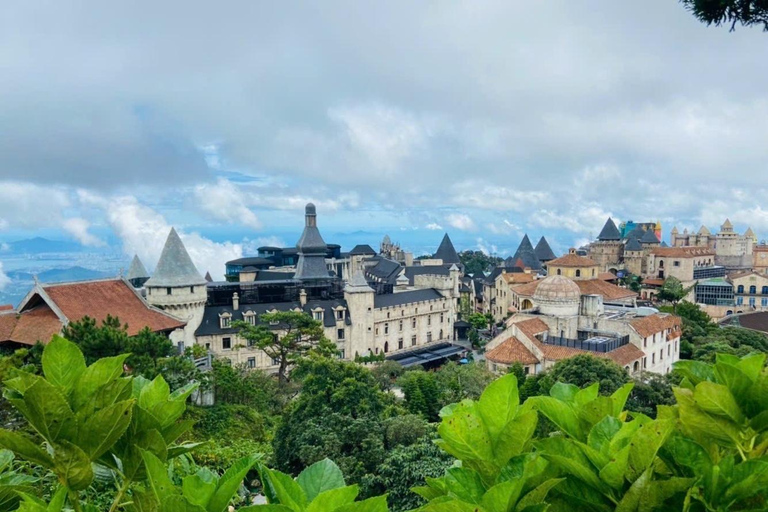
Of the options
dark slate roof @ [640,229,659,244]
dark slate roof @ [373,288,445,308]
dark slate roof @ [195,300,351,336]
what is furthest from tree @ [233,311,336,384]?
dark slate roof @ [640,229,659,244]

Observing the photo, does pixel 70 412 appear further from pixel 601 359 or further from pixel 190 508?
pixel 601 359

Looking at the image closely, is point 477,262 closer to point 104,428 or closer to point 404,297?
point 404,297

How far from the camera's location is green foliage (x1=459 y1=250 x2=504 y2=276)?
95.4 m

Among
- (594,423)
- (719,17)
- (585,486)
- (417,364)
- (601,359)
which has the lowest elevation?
(417,364)

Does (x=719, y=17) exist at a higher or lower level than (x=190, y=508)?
higher

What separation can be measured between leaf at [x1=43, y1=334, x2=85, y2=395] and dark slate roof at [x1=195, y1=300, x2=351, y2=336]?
30987 mm

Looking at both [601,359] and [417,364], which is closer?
[601,359]

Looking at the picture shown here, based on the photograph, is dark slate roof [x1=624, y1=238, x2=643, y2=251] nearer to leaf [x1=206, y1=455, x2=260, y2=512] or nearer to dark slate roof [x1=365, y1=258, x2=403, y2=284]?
dark slate roof [x1=365, y1=258, x2=403, y2=284]

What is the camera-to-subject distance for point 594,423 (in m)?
2.41

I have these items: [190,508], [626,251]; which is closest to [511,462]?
[190,508]

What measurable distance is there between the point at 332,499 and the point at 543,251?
80.2 m

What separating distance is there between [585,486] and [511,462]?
1.12 ft

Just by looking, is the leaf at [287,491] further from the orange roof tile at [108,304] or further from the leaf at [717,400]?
the orange roof tile at [108,304]

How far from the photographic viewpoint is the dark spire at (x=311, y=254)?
47.0 metres
